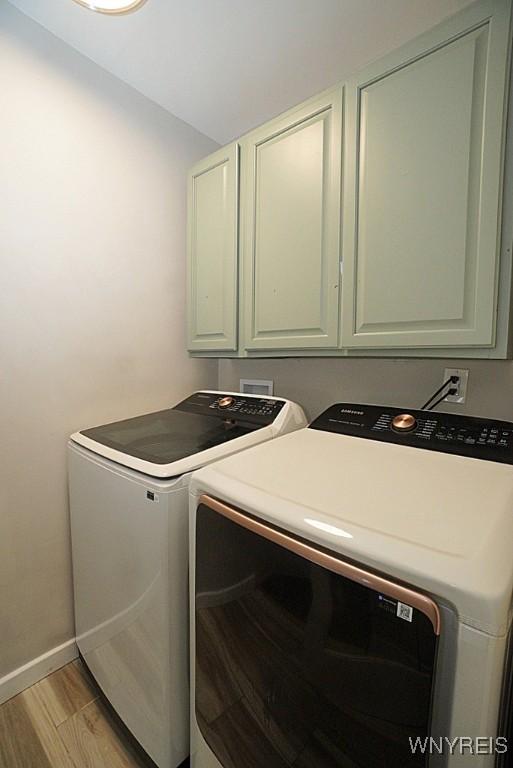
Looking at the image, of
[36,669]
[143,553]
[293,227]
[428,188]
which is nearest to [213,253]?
[293,227]

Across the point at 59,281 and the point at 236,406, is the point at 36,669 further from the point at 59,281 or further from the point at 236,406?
the point at 59,281

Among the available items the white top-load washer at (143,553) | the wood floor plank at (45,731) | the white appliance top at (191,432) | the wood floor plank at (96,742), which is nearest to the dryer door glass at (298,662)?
the white top-load washer at (143,553)

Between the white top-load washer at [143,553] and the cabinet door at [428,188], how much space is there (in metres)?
0.60

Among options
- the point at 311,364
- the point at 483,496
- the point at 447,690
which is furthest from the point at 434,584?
the point at 311,364

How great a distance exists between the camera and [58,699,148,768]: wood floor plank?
3.55 feet

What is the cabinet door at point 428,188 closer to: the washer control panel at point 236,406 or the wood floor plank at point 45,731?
the washer control panel at point 236,406

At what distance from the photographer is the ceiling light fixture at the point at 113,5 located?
105cm

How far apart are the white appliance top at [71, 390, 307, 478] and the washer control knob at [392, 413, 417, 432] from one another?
412mm

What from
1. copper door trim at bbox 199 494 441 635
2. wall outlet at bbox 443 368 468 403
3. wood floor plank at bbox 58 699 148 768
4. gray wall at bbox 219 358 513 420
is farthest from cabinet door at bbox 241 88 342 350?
wood floor plank at bbox 58 699 148 768

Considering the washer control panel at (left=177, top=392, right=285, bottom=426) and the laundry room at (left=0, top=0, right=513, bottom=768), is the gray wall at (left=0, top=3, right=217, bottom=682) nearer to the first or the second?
the laundry room at (left=0, top=0, right=513, bottom=768)

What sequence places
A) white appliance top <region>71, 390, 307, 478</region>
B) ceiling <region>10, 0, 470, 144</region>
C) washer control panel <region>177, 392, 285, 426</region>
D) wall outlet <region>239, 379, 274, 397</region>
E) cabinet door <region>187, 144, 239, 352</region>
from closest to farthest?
white appliance top <region>71, 390, 307, 478</region> → ceiling <region>10, 0, 470, 144</region> → washer control panel <region>177, 392, 285, 426</region> → cabinet door <region>187, 144, 239, 352</region> → wall outlet <region>239, 379, 274, 397</region>

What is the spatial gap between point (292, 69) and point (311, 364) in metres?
1.24

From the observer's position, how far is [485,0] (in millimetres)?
838

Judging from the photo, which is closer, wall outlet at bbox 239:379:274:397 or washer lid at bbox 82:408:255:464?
washer lid at bbox 82:408:255:464
